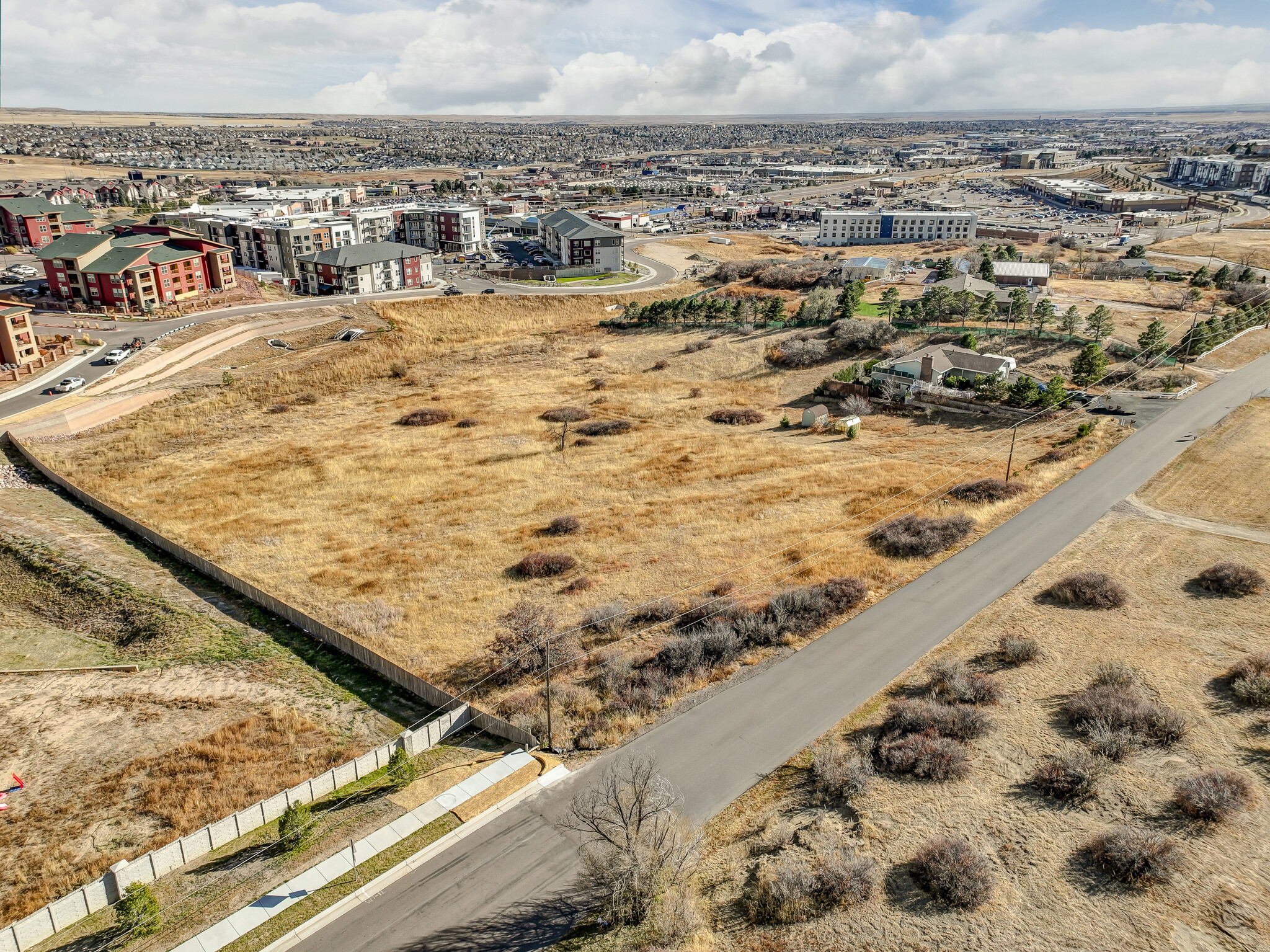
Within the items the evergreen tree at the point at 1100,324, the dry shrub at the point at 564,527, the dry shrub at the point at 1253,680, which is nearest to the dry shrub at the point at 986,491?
the dry shrub at the point at 1253,680

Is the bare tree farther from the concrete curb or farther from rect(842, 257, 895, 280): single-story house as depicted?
rect(842, 257, 895, 280): single-story house

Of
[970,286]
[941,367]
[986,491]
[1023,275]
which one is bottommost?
[986,491]

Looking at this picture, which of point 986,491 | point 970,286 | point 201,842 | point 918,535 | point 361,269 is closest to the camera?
point 201,842

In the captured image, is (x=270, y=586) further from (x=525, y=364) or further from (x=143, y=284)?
(x=143, y=284)

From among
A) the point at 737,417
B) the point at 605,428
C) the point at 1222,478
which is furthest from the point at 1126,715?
the point at 605,428

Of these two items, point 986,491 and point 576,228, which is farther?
point 576,228

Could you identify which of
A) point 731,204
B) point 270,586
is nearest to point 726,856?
point 270,586

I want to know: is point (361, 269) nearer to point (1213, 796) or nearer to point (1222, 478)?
point (1222, 478)
